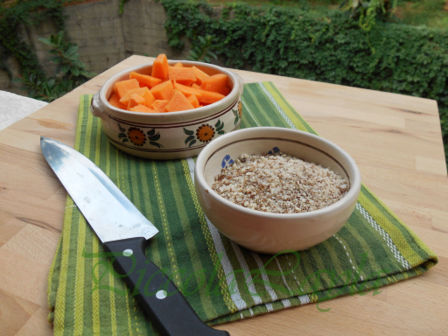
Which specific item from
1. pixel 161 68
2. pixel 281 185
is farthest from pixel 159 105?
pixel 281 185

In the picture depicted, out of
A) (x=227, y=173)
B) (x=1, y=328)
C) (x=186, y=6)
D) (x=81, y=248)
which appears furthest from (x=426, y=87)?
(x=1, y=328)

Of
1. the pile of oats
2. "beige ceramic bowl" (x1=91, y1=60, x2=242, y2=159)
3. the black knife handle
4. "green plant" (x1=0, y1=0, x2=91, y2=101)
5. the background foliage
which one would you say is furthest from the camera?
"green plant" (x1=0, y1=0, x2=91, y2=101)

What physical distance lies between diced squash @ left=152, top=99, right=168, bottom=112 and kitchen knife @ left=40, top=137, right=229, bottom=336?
21 cm

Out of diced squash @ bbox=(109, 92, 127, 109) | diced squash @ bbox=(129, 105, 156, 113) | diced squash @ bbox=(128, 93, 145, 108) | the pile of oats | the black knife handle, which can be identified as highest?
diced squash @ bbox=(128, 93, 145, 108)

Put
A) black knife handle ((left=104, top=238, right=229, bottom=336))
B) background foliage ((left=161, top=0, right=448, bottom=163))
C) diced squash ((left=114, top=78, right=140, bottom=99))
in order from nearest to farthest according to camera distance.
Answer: black knife handle ((left=104, top=238, right=229, bottom=336))
diced squash ((left=114, top=78, right=140, bottom=99))
background foliage ((left=161, top=0, right=448, bottom=163))

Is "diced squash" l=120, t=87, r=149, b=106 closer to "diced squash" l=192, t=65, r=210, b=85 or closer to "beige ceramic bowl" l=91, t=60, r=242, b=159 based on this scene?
"beige ceramic bowl" l=91, t=60, r=242, b=159

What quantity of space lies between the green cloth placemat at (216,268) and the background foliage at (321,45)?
2.09 meters

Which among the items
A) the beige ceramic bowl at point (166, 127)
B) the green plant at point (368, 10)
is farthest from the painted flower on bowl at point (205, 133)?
the green plant at point (368, 10)

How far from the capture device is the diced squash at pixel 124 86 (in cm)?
95

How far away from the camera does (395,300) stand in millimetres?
568

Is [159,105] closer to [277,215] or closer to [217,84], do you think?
[217,84]

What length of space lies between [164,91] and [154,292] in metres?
0.57

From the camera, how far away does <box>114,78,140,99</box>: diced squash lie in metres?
0.95

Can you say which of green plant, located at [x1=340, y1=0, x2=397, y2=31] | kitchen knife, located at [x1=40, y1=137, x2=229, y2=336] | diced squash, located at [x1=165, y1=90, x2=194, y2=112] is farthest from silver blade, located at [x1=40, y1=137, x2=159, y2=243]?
green plant, located at [x1=340, y1=0, x2=397, y2=31]
